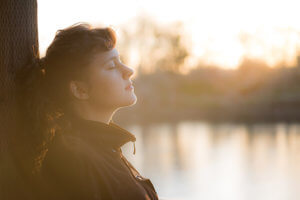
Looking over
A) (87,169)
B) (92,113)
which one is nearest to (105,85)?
(92,113)

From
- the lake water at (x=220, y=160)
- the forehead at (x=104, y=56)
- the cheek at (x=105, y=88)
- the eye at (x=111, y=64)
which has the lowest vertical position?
the lake water at (x=220, y=160)

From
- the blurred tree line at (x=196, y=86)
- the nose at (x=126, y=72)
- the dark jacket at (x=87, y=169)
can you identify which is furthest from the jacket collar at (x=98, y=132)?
the blurred tree line at (x=196, y=86)

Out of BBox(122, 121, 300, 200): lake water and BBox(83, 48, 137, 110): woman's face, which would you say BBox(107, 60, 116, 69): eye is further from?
BBox(122, 121, 300, 200): lake water

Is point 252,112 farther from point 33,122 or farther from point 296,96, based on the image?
point 33,122

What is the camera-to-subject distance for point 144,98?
26922 millimetres

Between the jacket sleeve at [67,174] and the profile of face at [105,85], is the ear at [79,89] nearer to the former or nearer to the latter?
the profile of face at [105,85]

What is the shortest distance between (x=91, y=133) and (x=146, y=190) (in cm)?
27

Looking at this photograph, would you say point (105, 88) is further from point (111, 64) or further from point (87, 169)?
point (87, 169)

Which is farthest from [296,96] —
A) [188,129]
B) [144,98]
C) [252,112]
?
[144,98]

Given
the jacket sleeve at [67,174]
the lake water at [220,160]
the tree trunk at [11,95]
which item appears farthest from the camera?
the lake water at [220,160]

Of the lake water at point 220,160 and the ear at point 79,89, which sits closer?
the ear at point 79,89

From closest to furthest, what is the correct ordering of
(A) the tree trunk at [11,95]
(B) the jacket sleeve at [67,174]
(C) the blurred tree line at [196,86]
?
(B) the jacket sleeve at [67,174]
(A) the tree trunk at [11,95]
(C) the blurred tree line at [196,86]

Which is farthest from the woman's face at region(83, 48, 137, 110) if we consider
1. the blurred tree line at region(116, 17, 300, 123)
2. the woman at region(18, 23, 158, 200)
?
the blurred tree line at region(116, 17, 300, 123)

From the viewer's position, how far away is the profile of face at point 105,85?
1.21m
